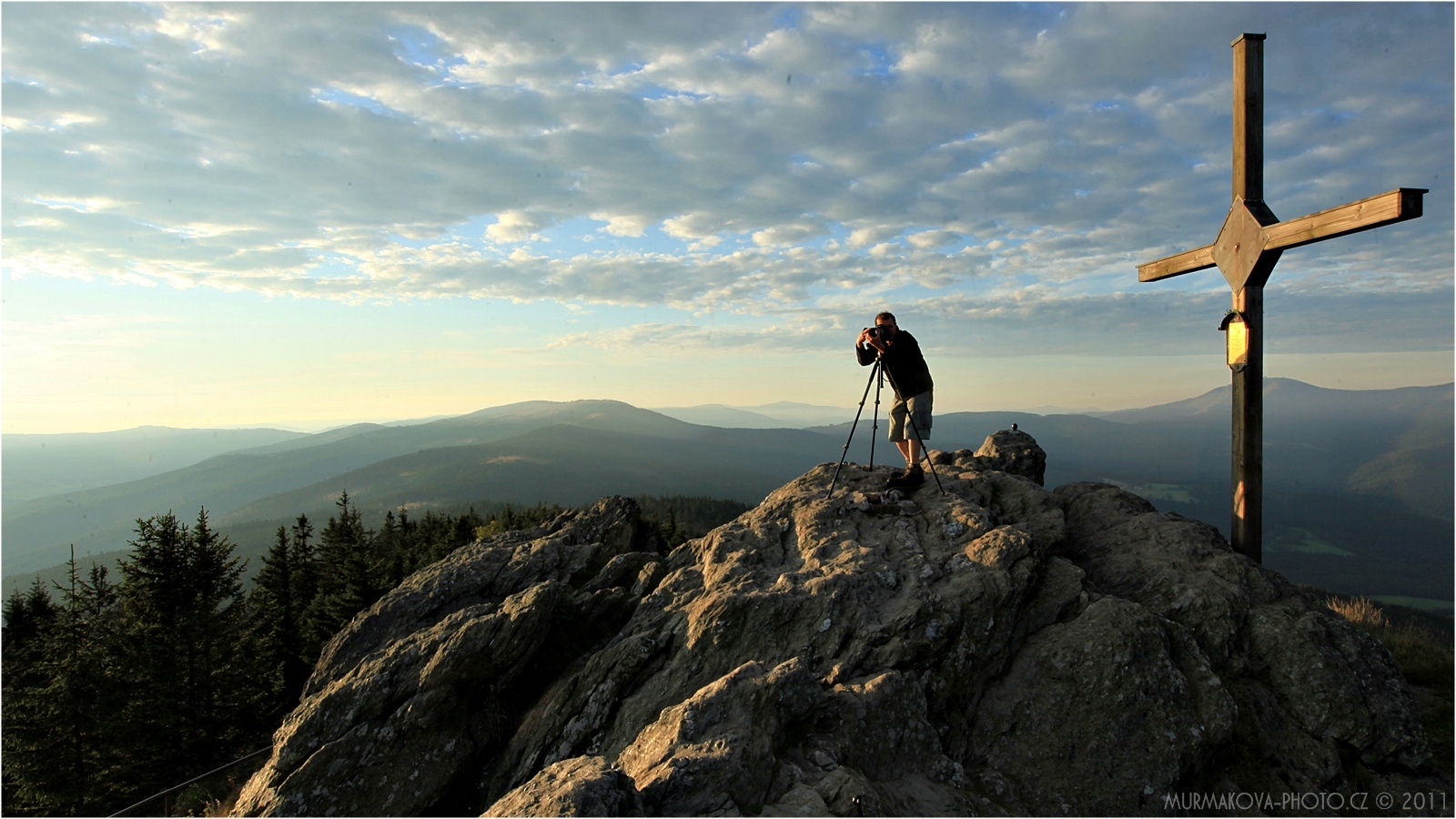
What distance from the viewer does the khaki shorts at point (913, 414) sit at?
458 inches

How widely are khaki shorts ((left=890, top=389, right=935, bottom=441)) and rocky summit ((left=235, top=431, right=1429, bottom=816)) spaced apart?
1658 mm

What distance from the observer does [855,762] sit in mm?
6750

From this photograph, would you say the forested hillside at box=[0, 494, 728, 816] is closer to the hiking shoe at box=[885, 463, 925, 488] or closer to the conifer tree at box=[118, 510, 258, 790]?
the conifer tree at box=[118, 510, 258, 790]

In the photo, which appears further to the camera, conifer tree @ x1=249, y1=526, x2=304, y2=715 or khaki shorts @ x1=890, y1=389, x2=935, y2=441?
conifer tree @ x1=249, y1=526, x2=304, y2=715

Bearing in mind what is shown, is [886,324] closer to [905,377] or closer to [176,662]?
[905,377]

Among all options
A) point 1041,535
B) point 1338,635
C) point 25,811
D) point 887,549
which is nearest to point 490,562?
point 887,549

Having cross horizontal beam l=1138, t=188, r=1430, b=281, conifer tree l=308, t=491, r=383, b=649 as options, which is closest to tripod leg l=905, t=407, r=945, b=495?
cross horizontal beam l=1138, t=188, r=1430, b=281

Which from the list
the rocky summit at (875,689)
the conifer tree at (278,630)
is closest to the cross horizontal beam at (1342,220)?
the rocky summit at (875,689)

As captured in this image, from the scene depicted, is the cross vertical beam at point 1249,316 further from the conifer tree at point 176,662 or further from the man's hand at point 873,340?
the conifer tree at point 176,662

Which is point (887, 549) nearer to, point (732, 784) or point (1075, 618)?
point (1075, 618)

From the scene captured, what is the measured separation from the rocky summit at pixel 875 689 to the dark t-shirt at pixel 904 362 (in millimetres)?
2253

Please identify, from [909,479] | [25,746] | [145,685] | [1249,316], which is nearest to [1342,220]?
[1249,316]

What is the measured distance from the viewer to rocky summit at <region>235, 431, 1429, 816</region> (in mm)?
6738

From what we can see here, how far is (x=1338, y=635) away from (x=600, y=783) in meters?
9.69
